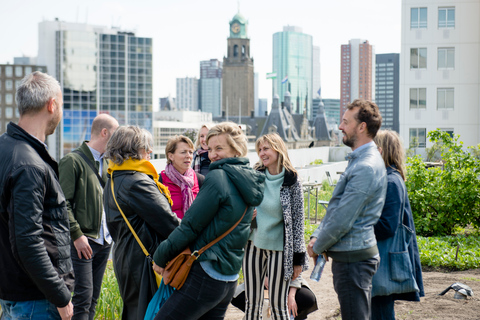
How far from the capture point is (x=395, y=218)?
3.86m

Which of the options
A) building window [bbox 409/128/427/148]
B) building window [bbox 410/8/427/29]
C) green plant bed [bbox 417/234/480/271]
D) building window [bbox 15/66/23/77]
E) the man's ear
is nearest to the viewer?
the man's ear

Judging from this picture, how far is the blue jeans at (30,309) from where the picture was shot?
274cm

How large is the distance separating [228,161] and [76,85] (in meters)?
126

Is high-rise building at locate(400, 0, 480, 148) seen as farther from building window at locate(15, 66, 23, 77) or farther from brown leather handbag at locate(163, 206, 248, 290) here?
building window at locate(15, 66, 23, 77)

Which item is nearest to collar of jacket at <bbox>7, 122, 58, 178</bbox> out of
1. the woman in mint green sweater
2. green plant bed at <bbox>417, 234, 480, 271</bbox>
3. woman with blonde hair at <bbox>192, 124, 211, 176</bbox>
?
the woman in mint green sweater

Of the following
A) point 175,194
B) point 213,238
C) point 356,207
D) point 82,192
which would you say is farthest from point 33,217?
point 175,194

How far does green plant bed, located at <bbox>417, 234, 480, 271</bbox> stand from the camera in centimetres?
744

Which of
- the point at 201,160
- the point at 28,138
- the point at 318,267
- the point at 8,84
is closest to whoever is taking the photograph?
the point at 28,138

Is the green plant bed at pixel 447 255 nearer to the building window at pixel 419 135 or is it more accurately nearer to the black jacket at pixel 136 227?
the black jacket at pixel 136 227

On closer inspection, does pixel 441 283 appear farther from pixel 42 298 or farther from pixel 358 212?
pixel 42 298

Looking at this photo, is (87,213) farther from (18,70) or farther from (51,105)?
(18,70)

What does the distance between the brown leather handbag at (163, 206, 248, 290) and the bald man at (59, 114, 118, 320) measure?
1.27 metres

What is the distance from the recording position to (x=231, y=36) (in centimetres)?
15550

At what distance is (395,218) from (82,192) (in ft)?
7.92
